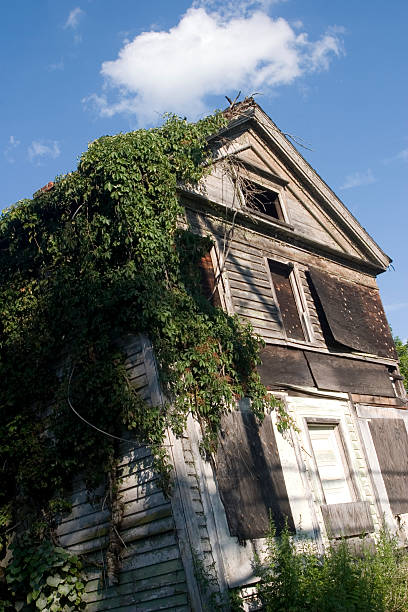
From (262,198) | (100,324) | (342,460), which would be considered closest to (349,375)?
A: (342,460)

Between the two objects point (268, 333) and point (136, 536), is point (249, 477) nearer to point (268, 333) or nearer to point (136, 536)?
point (136, 536)

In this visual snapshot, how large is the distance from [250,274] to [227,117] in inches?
124

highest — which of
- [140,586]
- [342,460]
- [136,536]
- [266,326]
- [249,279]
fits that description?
[249,279]

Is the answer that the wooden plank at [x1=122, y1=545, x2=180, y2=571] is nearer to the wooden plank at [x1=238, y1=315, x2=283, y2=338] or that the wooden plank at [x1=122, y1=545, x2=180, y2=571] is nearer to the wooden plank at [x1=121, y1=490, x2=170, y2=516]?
the wooden plank at [x1=121, y1=490, x2=170, y2=516]

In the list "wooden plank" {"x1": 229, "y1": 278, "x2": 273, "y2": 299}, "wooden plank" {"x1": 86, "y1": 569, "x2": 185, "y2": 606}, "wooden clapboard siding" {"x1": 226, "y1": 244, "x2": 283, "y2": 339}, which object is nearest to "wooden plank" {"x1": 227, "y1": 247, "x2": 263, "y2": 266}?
"wooden clapboard siding" {"x1": 226, "y1": 244, "x2": 283, "y2": 339}

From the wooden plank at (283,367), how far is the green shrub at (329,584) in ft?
7.86

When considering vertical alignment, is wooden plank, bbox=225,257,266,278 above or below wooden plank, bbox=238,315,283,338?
above

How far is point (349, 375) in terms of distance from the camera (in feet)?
34.6

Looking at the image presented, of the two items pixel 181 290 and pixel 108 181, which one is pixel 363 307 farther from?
pixel 108 181

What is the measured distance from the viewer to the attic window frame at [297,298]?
10117mm

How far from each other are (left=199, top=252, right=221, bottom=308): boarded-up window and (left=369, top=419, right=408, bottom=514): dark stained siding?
3.70 metres

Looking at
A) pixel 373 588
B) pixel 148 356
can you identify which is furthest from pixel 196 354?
pixel 373 588

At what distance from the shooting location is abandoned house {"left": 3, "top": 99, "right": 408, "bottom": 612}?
6.60 metres

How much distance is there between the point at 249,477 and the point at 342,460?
8.97 ft
